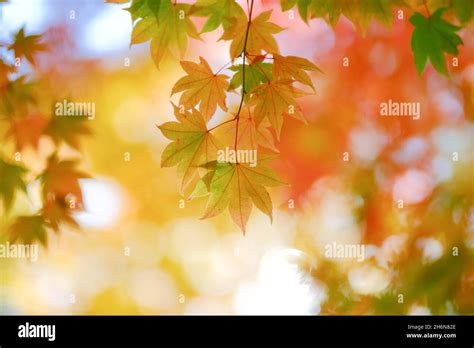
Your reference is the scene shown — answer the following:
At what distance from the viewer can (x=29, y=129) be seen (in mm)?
1439

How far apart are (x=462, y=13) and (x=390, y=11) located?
0.33ft

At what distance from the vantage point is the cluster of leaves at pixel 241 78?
59 cm

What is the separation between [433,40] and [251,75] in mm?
243

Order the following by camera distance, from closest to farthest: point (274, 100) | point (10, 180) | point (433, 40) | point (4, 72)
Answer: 1. point (433, 40)
2. point (274, 100)
3. point (10, 180)
4. point (4, 72)

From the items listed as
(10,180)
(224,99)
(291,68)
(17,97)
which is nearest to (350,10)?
(291,68)

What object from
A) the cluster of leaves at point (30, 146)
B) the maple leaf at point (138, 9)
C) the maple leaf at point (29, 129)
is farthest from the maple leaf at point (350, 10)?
the maple leaf at point (29, 129)

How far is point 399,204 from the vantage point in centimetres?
170

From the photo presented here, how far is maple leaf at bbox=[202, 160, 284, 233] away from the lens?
1.98 feet

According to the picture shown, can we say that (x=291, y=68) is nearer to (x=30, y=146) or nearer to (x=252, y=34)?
(x=252, y=34)

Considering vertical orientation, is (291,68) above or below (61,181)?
above
